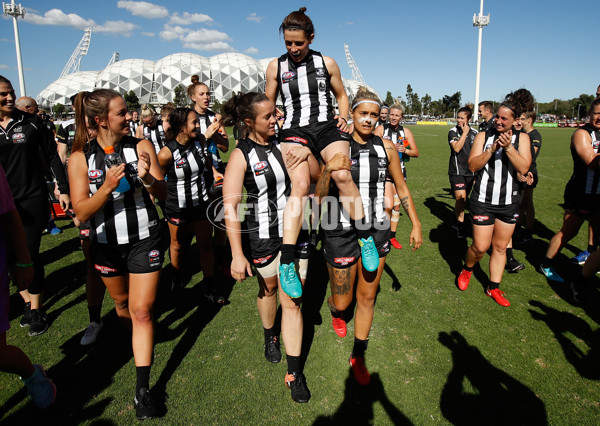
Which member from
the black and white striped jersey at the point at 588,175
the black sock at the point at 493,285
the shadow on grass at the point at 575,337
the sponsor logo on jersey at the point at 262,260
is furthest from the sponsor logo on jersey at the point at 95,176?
the black and white striped jersey at the point at 588,175

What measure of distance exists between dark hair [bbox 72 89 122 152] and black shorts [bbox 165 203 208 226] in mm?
1834

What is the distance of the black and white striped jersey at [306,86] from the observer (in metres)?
3.95

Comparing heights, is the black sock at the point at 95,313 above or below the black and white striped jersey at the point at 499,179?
below

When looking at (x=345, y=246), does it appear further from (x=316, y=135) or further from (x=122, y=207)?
(x=122, y=207)

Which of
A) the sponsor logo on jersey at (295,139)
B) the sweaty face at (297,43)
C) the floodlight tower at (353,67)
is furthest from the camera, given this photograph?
the floodlight tower at (353,67)

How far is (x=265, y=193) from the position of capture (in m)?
3.15

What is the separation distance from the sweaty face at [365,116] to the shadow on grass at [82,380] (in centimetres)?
331

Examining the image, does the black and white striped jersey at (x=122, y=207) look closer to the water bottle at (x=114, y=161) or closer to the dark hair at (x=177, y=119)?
the water bottle at (x=114, y=161)

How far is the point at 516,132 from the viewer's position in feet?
15.1

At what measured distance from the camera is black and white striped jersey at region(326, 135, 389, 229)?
344 cm

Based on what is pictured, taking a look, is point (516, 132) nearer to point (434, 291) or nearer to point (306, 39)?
point (434, 291)

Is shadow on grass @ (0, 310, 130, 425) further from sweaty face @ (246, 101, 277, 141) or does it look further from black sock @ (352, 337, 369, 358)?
sweaty face @ (246, 101, 277, 141)

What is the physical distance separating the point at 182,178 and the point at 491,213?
164 inches

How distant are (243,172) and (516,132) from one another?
3816 mm
